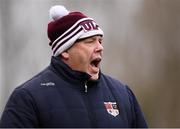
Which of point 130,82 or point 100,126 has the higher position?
point 100,126

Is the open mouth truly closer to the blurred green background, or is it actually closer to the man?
the man

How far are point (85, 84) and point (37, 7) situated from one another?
15764 millimetres

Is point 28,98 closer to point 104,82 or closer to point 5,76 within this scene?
point 104,82

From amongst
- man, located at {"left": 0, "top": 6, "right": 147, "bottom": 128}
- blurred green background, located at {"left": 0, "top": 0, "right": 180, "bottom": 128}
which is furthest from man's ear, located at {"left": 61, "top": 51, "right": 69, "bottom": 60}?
blurred green background, located at {"left": 0, "top": 0, "right": 180, "bottom": 128}

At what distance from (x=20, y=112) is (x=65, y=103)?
32 centimetres

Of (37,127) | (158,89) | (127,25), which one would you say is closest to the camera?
(37,127)

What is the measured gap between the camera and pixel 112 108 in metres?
7.10

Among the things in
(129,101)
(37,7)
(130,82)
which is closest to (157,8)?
(130,82)

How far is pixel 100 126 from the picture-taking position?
22.9ft

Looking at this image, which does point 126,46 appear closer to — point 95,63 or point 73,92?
point 95,63

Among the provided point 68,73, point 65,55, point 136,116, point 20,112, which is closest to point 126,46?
A: point 136,116

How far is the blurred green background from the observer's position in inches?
762

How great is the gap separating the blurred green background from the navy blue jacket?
426 inches

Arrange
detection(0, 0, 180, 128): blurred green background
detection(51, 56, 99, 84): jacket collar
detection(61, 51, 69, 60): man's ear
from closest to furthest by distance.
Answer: detection(51, 56, 99, 84): jacket collar < detection(61, 51, 69, 60): man's ear < detection(0, 0, 180, 128): blurred green background
